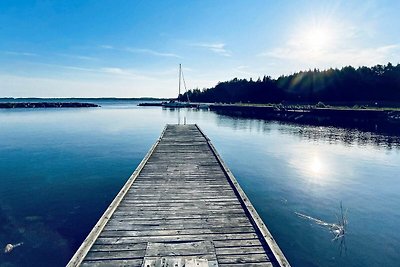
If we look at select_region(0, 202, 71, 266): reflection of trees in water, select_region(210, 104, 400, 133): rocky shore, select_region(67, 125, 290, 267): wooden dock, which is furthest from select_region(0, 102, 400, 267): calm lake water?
select_region(210, 104, 400, 133): rocky shore

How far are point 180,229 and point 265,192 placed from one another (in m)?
7.80

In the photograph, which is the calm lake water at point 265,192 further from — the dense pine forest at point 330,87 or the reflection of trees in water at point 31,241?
the dense pine forest at point 330,87

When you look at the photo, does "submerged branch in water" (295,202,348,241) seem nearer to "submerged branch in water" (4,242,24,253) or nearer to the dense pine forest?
"submerged branch in water" (4,242,24,253)

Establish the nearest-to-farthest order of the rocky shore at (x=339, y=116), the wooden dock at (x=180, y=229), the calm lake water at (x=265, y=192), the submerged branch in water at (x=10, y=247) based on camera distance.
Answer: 1. the wooden dock at (x=180, y=229)
2. the submerged branch in water at (x=10, y=247)
3. the calm lake water at (x=265, y=192)
4. the rocky shore at (x=339, y=116)

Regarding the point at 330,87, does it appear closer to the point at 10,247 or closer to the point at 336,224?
the point at 336,224

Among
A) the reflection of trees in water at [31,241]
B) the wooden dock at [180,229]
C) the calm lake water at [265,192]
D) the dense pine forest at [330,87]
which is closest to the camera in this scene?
the wooden dock at [180,229]

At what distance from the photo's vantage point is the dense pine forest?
2564 inches

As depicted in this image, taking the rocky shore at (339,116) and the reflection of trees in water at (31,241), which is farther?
the rocky shore at (339,116)

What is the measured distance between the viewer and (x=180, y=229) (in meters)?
6.32

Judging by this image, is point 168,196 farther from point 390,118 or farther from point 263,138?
point 390,118

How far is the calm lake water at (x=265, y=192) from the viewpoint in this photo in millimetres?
8250

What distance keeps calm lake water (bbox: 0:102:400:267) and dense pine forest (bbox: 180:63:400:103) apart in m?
48.5

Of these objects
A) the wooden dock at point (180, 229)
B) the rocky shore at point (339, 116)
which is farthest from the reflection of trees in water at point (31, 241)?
the rocky shore at point (339, 116)

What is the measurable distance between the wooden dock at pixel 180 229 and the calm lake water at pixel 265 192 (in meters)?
2.38
